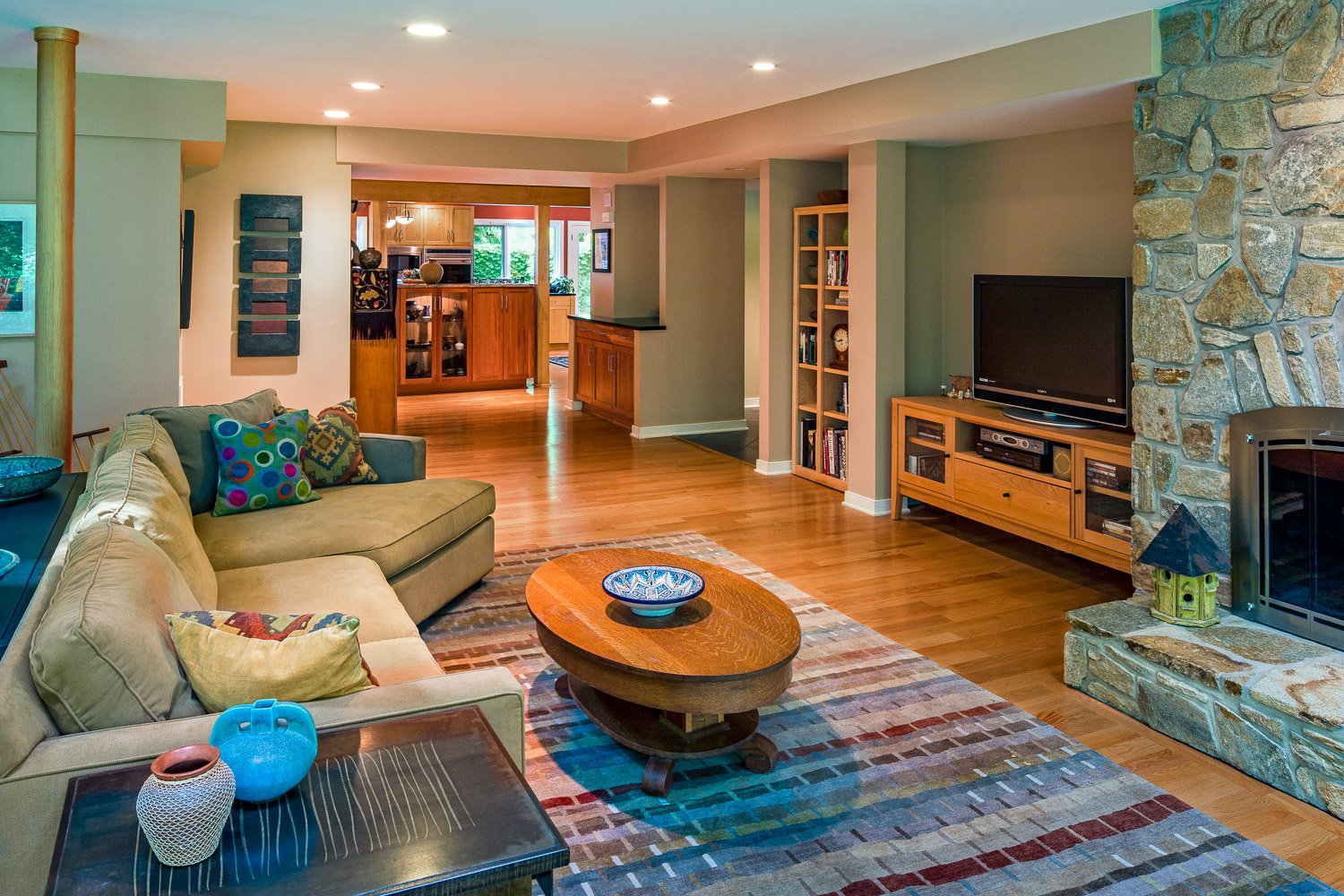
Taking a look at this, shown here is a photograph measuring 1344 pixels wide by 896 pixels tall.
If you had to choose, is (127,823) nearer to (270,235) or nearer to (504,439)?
(270,235)

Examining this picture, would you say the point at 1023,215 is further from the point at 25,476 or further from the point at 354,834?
the point at 354,834

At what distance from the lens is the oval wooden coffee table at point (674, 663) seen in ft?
9.16

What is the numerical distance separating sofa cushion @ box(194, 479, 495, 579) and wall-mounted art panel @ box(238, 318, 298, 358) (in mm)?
2837

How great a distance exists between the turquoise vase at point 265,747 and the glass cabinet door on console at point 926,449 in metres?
4.45

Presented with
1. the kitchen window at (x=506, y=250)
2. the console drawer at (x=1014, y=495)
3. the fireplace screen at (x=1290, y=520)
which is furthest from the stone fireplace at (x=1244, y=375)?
the kitchen window at (x=506, y=250)

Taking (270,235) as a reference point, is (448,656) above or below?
below

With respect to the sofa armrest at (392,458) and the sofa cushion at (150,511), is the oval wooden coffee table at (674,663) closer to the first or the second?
the sofa cushion at (150,511)

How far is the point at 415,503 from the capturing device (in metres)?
4.30

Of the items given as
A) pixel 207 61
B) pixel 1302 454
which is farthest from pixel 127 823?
pixel 207 61

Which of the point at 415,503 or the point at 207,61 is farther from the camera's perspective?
the point at 207,61

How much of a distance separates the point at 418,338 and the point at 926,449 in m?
7.08

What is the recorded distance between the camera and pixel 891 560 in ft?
17.2

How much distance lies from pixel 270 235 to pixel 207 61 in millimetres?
2004

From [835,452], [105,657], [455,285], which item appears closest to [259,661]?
[105,657]
